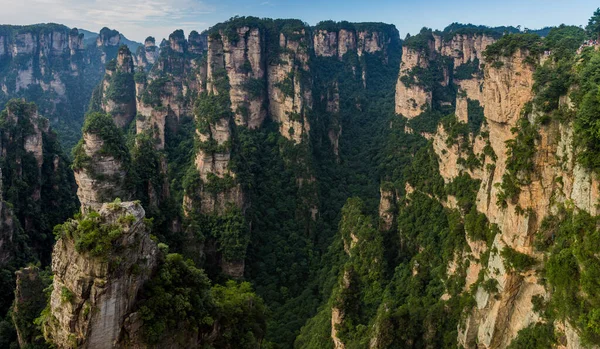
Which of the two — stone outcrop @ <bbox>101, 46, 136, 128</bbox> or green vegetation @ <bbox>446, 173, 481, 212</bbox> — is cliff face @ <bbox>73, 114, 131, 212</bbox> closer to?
green vegetation @ <bbox>446, 173, 481, 212</bbox>

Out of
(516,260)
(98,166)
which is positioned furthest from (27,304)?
(516,260)

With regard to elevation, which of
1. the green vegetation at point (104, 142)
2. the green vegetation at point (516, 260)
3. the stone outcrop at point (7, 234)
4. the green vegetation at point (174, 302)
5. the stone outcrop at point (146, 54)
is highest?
the stone outcrop at point (146, 54)

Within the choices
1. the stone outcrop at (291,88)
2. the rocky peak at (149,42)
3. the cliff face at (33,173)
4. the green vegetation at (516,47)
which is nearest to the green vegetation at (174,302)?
the green vegetation at (516,47)

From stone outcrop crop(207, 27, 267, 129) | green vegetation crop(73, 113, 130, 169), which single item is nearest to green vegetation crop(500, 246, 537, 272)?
green vegetation crop(73, 113, 130, 169)

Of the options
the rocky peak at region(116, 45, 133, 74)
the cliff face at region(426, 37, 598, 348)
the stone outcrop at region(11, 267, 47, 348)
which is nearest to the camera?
the cliff face at region(426, 37, 598, 348)

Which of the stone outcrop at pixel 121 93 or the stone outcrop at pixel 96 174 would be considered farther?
the stone outcrop at pixel 121 93

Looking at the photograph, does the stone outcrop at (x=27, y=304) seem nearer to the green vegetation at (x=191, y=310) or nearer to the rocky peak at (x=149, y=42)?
the green vegetation at (x=191, y=310)
